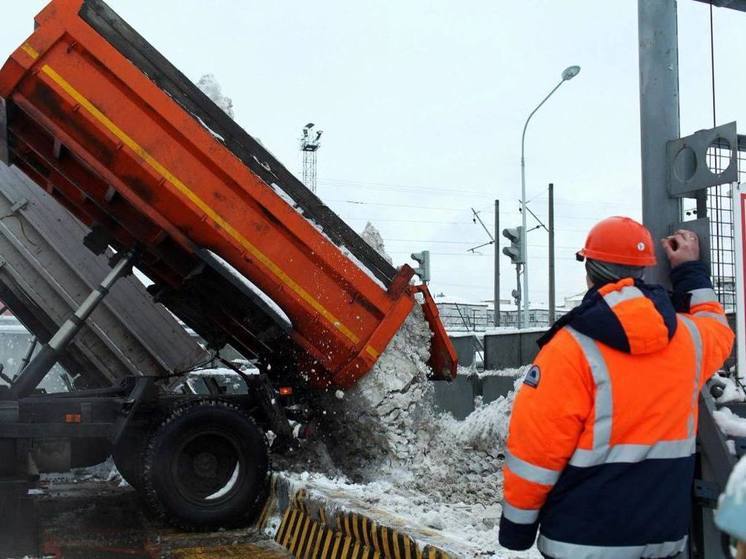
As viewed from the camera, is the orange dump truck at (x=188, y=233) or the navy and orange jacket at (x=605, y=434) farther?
the orange dump truck at (x=188, y=233)

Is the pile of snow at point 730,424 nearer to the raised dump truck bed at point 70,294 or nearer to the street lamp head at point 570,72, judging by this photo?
the raised dump truck bed at point 70,294

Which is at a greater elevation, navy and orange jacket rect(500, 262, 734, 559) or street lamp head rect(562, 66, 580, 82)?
street lamp head rect(562, 66, 580, 82)

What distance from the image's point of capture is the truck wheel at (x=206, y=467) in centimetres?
569

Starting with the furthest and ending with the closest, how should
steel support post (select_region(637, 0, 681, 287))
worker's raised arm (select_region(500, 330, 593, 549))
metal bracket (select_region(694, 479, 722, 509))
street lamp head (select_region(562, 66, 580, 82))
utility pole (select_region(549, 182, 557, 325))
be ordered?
utility pole (select_region(549, 182, 557, 325)) → street lamp head (select_region(562, 66, 580, 82)) → steel support post (select_region(637, 0, 681, 287)) → metal bracket (select_region(694, 479, 722, 509)) → worker's raised arm (select_region(500, 330, 593, 549))

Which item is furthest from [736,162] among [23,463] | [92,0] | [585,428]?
[23,463]

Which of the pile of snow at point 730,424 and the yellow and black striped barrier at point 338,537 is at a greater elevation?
the pile of snow at point 730,424

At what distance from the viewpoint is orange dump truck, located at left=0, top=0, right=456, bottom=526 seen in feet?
17.4

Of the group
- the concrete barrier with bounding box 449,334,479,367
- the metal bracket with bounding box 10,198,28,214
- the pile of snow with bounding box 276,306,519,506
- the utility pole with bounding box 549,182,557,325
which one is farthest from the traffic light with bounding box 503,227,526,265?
the metal bracket with bounding box 10,198,28,214

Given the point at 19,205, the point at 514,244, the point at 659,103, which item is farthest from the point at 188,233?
the point at 514,244

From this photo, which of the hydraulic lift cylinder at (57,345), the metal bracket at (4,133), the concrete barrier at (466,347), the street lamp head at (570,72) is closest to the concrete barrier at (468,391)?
the concrete barrier at (466,347)

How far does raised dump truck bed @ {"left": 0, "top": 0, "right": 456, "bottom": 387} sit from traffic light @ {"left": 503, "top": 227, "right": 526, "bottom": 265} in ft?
45.0

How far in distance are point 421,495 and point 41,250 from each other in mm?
4110

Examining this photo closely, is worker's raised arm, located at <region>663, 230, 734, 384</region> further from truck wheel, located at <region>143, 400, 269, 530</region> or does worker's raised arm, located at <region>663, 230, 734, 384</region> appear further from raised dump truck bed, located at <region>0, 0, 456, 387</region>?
truck wheel, located at <region>143, 400, 269, 530</region>

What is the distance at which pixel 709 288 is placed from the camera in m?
2.75
